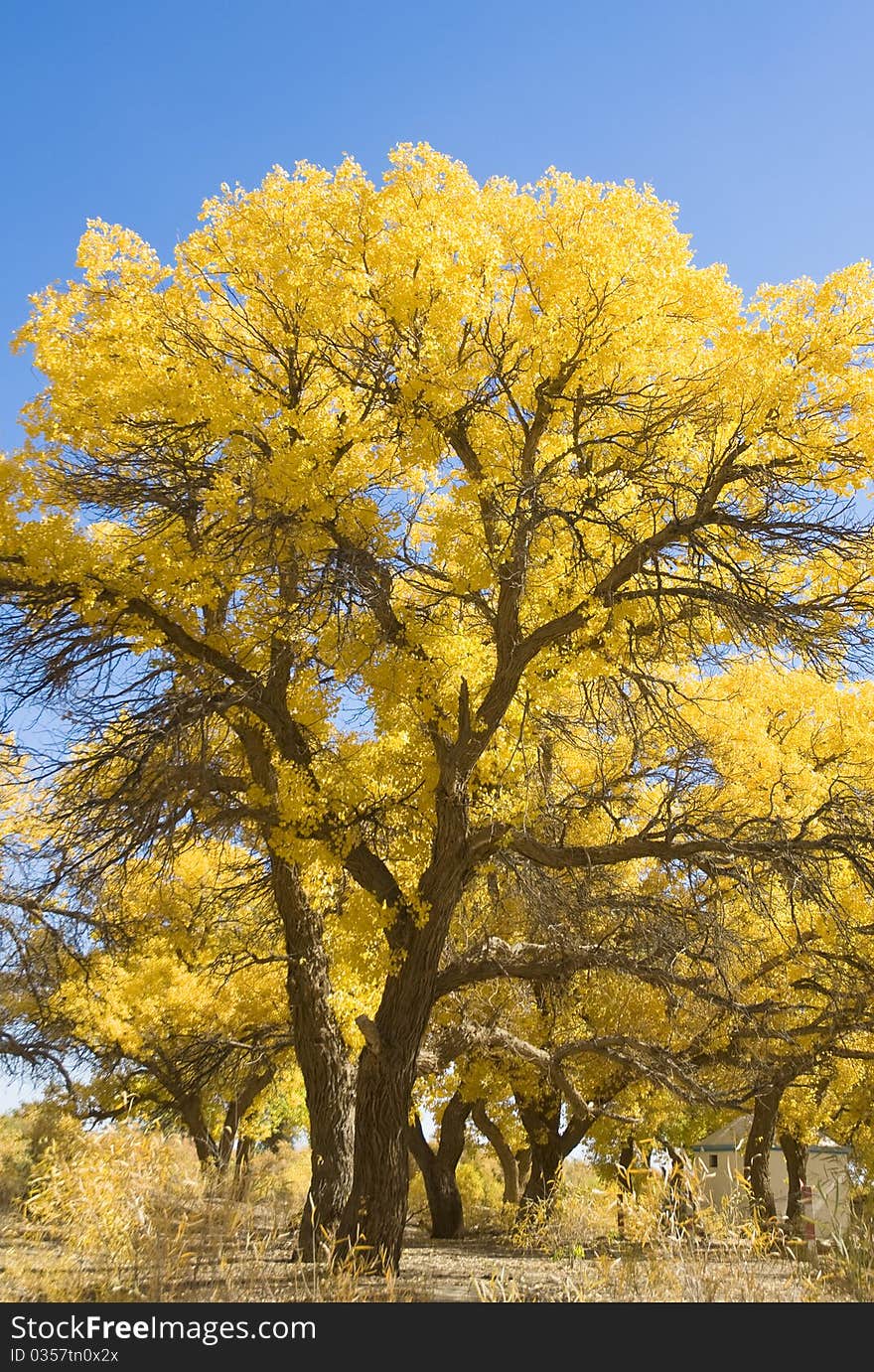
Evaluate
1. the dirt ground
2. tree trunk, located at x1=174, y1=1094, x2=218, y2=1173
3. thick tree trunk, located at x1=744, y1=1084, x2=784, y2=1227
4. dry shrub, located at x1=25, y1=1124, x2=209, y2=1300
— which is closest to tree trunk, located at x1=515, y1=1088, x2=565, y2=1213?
thick tree trunk, located at x1=744, y1=1084, x2=784, y2=1227

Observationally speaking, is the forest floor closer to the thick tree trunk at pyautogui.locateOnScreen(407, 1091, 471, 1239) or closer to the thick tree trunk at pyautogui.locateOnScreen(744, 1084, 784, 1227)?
the thick tree trunk at pyautogui.locateOnScreen(744, 1084, 784, 1227)

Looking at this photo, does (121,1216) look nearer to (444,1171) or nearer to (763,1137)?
(763,1137)

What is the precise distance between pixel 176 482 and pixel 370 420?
1933mm

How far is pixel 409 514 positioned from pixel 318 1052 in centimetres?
571

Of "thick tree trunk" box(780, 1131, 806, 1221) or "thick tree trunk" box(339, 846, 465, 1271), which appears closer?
"thick tree trunk" box(339, 846, 465, 1271)

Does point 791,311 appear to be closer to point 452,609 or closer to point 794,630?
point 794,630

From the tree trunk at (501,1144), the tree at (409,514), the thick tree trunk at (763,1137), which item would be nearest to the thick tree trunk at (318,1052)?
the tree at (409,514)

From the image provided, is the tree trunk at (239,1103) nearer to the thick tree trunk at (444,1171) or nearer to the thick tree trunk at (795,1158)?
the thick tree trunk at (444,1171)

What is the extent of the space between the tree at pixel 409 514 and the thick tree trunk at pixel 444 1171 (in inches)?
348

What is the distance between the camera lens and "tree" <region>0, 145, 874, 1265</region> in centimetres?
823

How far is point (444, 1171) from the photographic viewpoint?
18.7 metres

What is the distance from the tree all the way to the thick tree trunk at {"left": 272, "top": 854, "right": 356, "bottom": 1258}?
6 centimetres

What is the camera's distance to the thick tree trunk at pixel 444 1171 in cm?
1822

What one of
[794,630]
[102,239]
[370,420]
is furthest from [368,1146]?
[102,239]
